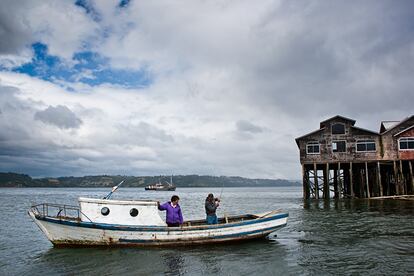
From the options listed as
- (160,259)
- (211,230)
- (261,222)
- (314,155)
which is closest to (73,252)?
(160,259)

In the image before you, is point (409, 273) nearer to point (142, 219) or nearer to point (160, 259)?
point (160, 259)

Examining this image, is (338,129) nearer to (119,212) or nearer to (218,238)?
(218,238)

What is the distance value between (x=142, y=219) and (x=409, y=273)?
1072 centimetres

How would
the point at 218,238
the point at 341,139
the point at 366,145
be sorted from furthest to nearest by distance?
the point at 341,139 → the point at 366,145 → the point at 218,238

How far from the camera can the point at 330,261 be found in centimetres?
1246

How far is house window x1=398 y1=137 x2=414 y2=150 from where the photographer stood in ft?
124

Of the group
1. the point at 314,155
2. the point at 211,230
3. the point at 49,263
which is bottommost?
the point at 49,263

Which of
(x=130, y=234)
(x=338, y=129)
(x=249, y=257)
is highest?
(x=338, y=129)

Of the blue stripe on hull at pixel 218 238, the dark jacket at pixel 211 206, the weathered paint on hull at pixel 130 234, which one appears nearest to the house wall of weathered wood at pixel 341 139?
the blue stripe on hull at pixel 218 238

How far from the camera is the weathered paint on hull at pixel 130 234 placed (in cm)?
1491

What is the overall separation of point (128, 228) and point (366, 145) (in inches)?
1274

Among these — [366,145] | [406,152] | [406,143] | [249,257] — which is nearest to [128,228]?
[249,257]

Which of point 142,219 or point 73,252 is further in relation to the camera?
point 142,219

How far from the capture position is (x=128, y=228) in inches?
584
